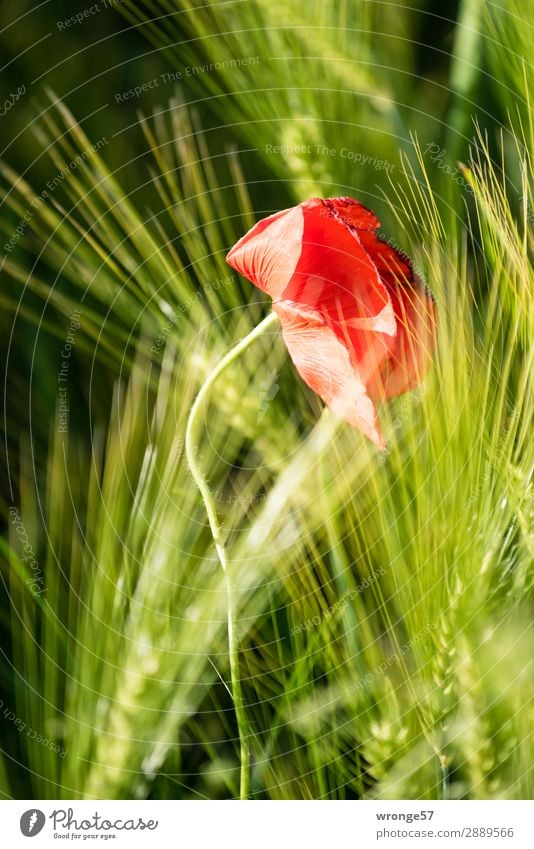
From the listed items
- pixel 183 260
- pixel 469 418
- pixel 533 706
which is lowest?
pixel 533 706

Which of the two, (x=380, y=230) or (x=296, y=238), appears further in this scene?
(x=380, y=230)

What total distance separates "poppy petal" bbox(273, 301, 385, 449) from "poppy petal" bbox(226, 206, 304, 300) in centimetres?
1

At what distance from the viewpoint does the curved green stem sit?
327 mm

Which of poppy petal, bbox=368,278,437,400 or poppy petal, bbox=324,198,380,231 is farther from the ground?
poppy petal, bbox=324,198,380,231

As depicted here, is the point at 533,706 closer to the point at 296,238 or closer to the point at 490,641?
the point at 490,641

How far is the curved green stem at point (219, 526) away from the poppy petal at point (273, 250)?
15 millimetres

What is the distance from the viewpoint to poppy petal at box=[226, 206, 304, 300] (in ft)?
1.03

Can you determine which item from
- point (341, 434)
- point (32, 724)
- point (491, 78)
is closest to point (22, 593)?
point (32, 724)

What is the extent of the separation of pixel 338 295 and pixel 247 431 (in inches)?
3.9

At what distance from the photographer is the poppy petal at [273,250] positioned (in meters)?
0.31

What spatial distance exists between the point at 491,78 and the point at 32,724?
405 millimetres

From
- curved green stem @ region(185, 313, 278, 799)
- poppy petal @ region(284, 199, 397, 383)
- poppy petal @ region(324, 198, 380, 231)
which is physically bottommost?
curved green stem @ region(185, 313, 278, 799)

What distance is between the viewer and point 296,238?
12.3 inches

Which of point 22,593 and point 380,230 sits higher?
point 380,230
